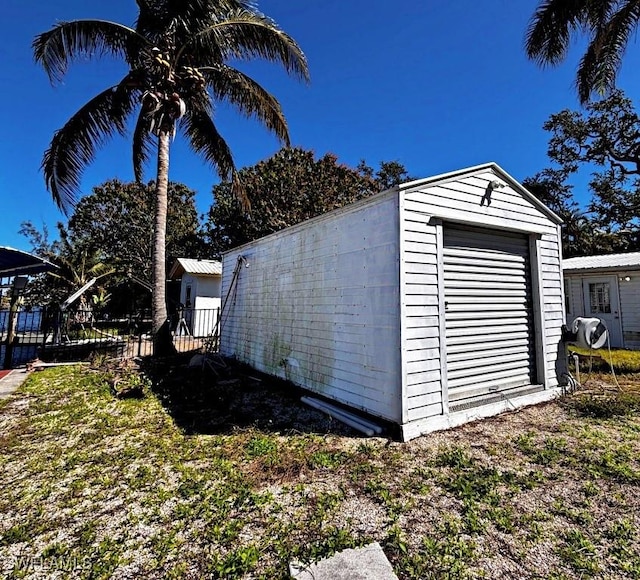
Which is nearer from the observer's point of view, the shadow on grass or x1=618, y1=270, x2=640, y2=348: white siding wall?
the shadow on grass

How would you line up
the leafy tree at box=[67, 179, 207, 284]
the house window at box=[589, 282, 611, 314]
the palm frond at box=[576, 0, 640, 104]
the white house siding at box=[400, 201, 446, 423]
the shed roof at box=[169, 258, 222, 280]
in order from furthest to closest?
the leafy tree at box=[67, 179, 207, 284], the shed roof at box=[169, 258, 222, 280], the house window at box=[589, 282, 611, 314], the palm frond at box=[576, 0, 640, 104], the white house siding at box=[400, 201, 446, 423]

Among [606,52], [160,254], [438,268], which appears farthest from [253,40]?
[606,52]

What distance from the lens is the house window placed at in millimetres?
11586

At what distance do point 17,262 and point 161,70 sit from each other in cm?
562

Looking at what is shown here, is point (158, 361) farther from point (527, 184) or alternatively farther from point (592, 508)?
point (527, 184)

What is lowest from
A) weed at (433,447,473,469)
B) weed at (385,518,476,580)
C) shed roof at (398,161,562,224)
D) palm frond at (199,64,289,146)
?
weed at (385,518,476,580)

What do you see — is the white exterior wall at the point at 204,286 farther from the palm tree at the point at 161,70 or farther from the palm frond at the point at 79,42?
the palm frond at the point at 79,42

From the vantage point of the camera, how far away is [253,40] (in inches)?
305

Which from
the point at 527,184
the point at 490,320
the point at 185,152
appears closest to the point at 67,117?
the point at 185,152

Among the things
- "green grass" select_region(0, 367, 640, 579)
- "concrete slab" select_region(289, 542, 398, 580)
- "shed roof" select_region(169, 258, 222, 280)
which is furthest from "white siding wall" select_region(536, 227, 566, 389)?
"shed roof" select_region(169, 258, 222, 280)

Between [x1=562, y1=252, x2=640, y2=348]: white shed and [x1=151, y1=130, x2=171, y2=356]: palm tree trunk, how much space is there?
13257mm

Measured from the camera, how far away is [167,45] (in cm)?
771

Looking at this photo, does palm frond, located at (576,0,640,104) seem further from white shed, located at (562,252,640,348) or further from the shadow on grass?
the shadow on grass

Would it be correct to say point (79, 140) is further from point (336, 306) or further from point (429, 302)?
point (429, 302)
